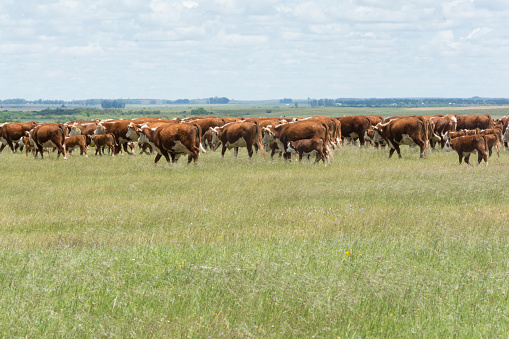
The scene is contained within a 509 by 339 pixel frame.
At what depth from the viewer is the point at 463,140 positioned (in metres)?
20.0

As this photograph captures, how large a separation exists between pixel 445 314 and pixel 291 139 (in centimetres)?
1774

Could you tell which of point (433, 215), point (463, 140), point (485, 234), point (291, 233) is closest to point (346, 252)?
point (291, 233)

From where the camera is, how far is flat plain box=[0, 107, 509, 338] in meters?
5.64

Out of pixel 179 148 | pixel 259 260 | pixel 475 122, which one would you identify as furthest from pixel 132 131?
pixel 259 260

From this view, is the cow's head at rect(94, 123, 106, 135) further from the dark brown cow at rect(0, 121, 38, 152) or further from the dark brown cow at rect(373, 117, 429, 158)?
the dark brown cow at rect(373, 117, 429, 158)

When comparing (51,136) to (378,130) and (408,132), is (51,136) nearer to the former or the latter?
(378,130)

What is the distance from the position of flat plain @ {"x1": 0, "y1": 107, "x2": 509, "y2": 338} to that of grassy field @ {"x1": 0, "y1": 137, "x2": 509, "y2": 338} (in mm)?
28

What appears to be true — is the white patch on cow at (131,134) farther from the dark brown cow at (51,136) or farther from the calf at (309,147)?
the calf at (309,147)

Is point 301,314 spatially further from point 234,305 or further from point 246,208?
point 246,208

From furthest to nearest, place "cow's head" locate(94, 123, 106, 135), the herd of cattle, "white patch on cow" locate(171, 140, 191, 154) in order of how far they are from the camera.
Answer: "cow's head" locate(94, 123, 106, 135) → "white patch on cow" locate(171, 140, 191, 154) → the herd of cattle

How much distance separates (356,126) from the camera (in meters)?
33.2

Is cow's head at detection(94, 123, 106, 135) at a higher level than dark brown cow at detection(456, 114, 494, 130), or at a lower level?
lower

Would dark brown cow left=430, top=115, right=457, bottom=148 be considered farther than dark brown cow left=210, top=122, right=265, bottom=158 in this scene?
Yes

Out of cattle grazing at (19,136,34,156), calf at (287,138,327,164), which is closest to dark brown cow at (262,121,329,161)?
calf at (287,138,327,164)
